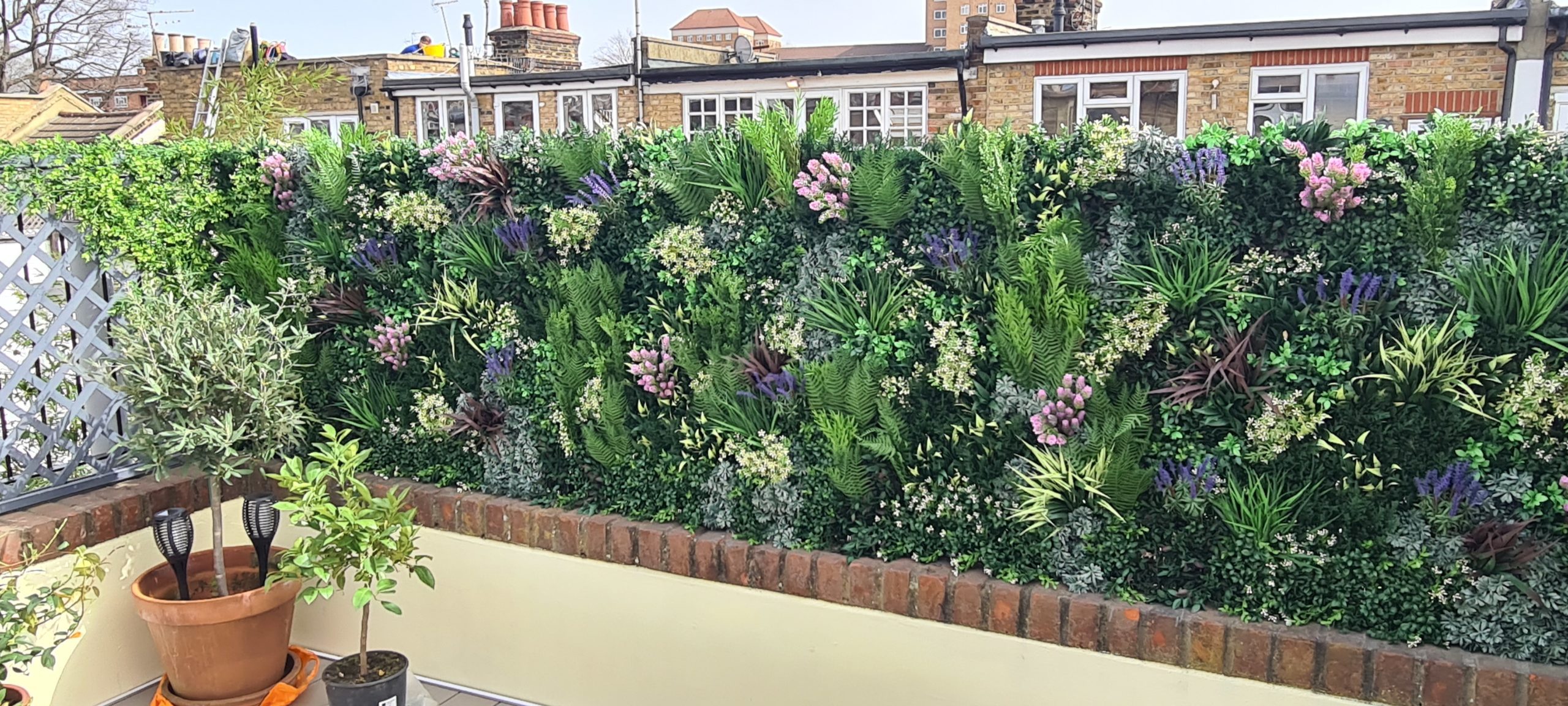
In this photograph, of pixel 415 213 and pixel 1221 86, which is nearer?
pixel 415 213

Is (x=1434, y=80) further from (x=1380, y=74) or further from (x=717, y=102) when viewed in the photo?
(x=717, y=102)

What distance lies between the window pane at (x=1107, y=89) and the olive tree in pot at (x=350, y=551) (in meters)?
13.0

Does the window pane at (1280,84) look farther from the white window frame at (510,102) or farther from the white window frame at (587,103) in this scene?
the white window frame at (510,102)

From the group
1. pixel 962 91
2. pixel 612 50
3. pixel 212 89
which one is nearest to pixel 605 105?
pixel 962 91

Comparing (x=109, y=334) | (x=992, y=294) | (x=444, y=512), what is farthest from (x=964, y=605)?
(x=109, y=334)

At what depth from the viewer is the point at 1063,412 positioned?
2.69m

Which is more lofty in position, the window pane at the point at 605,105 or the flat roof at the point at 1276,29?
the flat roof at the point at 1276,29

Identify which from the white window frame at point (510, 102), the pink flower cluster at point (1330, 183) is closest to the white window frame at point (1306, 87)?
the white window frame at point (510, 102)

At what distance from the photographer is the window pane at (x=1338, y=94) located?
13.5 meters

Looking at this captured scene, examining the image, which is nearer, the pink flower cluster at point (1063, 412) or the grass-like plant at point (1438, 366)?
the grass-like plant at point (1438, 366)

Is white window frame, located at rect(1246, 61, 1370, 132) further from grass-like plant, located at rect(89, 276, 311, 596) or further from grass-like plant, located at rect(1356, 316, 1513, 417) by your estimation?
grass-like plant, located at rect(89, 276, 311, 596)

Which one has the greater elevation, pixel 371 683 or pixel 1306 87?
pixel 1306 87

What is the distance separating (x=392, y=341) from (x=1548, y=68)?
13.9 metres

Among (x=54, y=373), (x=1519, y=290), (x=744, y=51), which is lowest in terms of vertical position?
(x=54, y=373)
